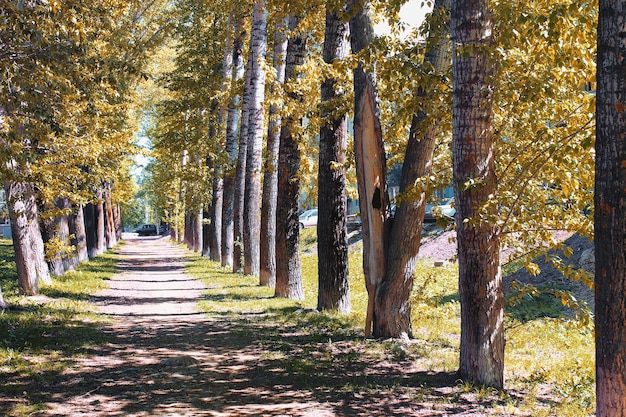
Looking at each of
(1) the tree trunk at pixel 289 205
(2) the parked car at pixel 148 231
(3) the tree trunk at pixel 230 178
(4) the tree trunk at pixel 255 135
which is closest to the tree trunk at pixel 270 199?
(1) the tree trunk at pixel 289 205

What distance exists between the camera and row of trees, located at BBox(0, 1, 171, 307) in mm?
9203

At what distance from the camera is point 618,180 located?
401 centimetres

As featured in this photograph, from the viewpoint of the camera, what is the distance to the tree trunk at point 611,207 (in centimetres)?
402

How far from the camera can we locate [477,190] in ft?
21.6

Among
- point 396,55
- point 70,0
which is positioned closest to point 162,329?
point 70,0

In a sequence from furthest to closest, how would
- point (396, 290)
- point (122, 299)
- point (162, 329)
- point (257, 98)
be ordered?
point (257, 98), point (122, 299), point (162, 329), point (396, 290)

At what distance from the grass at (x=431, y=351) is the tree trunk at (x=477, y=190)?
0.39m

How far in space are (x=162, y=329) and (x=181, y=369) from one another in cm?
346

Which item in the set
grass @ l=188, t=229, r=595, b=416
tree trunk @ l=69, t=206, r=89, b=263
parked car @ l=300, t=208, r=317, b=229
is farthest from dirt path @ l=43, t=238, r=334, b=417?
parked car @ l=300, t=208, r=317, b=229

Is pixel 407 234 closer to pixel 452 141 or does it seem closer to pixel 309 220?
pixel 452 141

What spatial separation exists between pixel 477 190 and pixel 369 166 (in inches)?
128

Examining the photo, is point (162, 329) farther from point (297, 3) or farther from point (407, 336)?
point (297, 3)

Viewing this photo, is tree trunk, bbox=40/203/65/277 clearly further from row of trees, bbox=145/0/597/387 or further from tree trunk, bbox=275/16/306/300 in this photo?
tree trunk, bbox=275/16/306/300

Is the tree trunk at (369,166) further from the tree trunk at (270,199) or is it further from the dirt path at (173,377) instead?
the tree trunk at (270,199)
